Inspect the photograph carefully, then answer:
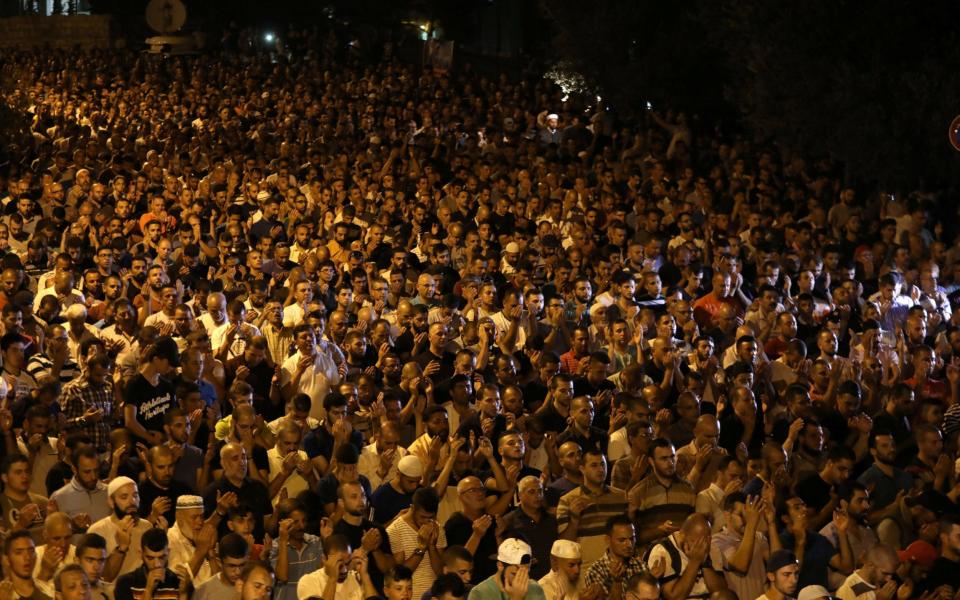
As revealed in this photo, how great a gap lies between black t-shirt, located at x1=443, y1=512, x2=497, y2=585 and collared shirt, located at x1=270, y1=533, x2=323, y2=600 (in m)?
0.78

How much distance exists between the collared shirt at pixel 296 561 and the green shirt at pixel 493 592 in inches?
37.3

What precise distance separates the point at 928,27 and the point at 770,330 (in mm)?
7782

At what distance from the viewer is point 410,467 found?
31.9ft

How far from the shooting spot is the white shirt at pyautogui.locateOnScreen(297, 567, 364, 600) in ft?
27.8

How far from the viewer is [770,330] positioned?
1347cm

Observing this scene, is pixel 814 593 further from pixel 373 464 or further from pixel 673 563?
pixel 373 464

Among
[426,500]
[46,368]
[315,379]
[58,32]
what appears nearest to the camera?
[426,500]

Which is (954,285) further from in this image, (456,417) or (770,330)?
(456,417)

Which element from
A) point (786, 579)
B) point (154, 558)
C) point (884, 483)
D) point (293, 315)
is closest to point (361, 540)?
point (154, 558)

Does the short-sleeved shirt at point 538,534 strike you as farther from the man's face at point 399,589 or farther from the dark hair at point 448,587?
the dark hair at point 448,587

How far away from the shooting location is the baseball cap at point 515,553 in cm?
815

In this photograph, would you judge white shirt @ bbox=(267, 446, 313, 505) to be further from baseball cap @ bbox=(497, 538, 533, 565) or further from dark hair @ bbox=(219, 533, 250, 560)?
baseball cap @ bbox=(497, 538, 533, 565)

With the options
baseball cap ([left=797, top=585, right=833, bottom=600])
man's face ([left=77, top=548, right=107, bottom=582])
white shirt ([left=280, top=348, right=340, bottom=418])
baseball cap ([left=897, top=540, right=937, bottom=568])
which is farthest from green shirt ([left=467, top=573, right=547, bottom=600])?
white shirt ([left=280, top=348, right=340, bottom=418])

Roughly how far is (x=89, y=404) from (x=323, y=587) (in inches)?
117
